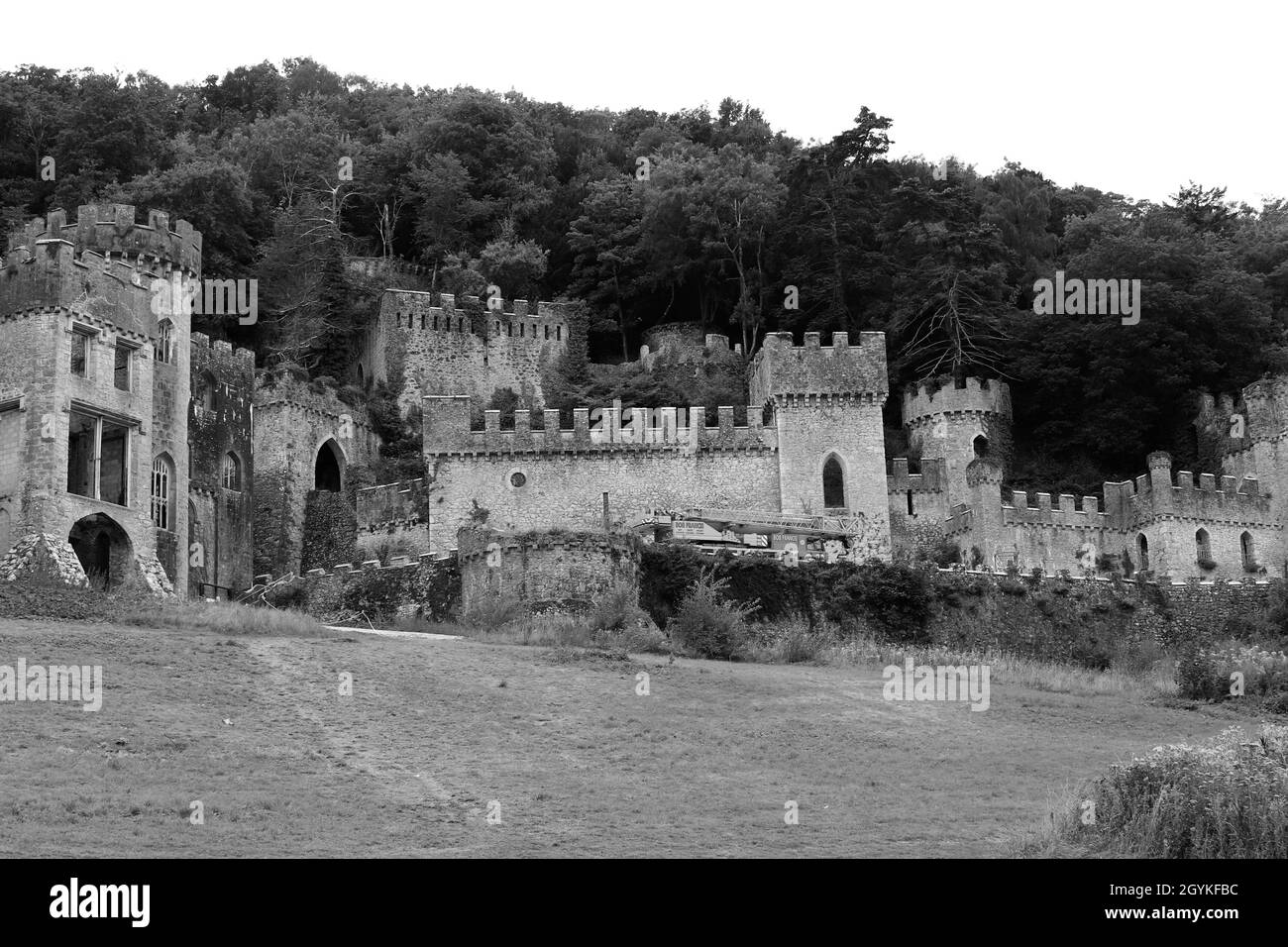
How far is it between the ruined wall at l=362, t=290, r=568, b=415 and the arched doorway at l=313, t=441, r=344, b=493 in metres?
3.84

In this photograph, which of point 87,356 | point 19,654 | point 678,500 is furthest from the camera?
point 678,500

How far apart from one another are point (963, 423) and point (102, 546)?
27.0 m

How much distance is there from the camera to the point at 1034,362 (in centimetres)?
6103

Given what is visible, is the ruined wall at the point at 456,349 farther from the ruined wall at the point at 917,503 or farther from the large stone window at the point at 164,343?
the ruined wall at the point at 917,503

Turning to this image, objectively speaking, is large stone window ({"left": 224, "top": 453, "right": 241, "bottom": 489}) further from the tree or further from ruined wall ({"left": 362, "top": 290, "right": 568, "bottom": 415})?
the tree

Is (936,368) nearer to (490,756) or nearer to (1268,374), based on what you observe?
(1268,374)

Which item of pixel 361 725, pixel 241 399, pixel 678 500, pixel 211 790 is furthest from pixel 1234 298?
pixel 211 790

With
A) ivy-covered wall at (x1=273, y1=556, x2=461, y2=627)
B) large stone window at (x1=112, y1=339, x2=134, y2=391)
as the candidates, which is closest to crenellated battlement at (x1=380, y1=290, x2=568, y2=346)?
ivy-covered wall at (x1=273, y1=556, x2=461, y2=627)

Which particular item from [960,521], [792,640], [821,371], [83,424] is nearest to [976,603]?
[960,521]

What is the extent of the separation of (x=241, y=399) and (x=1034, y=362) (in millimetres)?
24783

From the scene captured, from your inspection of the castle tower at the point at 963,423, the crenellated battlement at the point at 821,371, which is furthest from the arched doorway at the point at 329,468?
the castle tower at the point at 963,423

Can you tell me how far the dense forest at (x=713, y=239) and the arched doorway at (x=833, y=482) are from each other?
691 centimetres

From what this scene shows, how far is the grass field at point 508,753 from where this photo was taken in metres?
22.4

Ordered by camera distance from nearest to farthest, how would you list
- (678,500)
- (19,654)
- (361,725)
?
(361,725)
(19,654)
(678,500)
